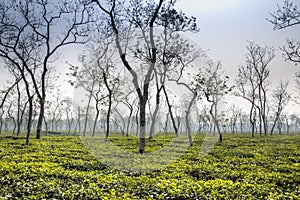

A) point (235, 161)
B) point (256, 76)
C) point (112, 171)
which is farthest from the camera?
point (256, 76)

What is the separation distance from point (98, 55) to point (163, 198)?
29.0 meters

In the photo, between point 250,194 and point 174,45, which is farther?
point 174,45

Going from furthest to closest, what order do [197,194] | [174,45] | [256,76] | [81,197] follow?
[256,76]
[174,45]
[197,194]
[81,197]

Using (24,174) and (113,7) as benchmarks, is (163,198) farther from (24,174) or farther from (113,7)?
(113,7)

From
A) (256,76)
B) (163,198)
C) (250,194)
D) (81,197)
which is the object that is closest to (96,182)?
(81,197)

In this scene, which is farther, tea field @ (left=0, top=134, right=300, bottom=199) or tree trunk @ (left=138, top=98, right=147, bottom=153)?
tree trunk @ (left=138, top=98, right=147, bottom=153)

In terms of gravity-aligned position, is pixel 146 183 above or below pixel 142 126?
below

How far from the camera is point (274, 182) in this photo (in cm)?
1133

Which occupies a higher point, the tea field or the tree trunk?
the tree trunk

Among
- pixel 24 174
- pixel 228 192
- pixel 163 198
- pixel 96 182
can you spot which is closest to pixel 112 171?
pixel 96 182

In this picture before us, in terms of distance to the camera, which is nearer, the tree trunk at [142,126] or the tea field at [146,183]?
the tea field at [146,183]

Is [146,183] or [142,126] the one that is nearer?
[146,183]

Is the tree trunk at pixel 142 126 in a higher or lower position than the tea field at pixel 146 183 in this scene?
higher

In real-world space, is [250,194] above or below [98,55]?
below
